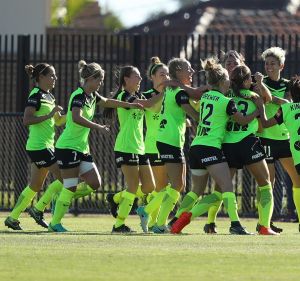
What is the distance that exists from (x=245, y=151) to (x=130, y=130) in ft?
5.92

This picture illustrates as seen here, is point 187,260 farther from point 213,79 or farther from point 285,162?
point 285,162

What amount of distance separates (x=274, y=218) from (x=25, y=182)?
14.5 feet

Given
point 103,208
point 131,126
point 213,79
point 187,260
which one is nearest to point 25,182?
point 103,208

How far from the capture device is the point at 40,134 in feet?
58.5

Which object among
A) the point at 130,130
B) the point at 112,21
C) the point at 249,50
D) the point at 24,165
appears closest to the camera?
the point at 130,130

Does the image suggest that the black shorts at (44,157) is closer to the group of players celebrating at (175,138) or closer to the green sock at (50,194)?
the group of players celebrating at (175,138)

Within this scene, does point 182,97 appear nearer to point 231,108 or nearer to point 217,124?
point 217,124

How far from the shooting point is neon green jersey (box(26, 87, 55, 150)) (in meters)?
17.4

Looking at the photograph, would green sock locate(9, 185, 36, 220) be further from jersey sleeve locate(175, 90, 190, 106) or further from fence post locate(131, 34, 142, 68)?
fence post locate(131, 34, 142, 68)

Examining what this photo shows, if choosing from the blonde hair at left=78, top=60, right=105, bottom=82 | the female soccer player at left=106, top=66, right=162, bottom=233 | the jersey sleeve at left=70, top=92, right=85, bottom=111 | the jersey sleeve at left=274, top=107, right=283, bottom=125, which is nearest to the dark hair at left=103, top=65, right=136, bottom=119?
the female soccer player at left=106, top=66, right=162, bottom=233

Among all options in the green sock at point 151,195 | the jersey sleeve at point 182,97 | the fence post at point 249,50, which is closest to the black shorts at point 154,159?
the green sock at point 151,195

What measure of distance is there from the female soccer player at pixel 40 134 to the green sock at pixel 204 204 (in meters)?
2.35

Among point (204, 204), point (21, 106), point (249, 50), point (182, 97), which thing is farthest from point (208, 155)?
point (21, 106)

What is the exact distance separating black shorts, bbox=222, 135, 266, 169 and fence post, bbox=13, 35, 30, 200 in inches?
320
